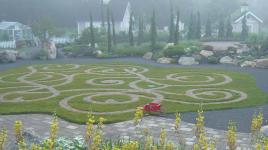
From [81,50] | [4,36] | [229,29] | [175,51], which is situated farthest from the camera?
[4,36]

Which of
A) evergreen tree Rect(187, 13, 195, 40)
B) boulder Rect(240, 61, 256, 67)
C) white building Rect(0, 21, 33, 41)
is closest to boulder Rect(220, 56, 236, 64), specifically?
boulder Rect(240, 61, 256, 67)

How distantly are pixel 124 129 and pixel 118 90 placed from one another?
23.6 feet

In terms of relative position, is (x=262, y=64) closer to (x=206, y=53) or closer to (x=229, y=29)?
(x=206, y=53)

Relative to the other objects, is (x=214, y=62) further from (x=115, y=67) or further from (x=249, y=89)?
(x=249, y=89)

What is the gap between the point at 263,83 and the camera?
913 inches

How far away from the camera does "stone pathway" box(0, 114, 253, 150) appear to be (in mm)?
12633

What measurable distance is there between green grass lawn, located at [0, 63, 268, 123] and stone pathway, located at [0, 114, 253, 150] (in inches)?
26.2

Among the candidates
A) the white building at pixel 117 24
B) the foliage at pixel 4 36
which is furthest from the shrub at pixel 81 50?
the white building at pixel 117 24

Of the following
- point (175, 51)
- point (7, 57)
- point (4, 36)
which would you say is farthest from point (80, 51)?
point (4, 36)

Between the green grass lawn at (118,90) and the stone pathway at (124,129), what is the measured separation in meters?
0.67

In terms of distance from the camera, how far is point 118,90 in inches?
825

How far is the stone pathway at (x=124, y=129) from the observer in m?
12.6

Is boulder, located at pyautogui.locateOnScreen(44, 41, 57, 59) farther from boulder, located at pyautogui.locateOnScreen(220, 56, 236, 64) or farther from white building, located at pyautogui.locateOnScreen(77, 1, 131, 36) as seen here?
white building, located at pyautogui.locateOnScreen(77, 1, 131, 36)

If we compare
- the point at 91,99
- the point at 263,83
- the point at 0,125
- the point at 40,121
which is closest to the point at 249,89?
the point at 263,83
